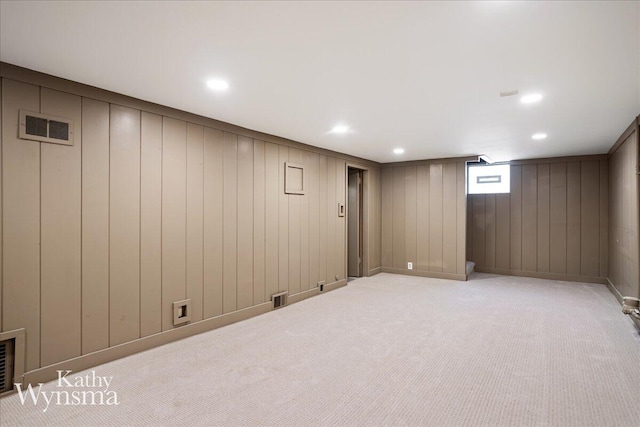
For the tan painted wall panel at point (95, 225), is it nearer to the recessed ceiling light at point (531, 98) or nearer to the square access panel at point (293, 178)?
the square access panel at point (293, 178)

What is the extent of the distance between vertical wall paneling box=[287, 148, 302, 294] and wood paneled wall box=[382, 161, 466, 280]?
2873 mm

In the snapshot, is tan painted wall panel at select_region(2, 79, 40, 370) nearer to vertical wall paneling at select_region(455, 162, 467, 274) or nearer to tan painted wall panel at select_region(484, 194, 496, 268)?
vertical wall paneling at select_region(455, 162, 467, 274)

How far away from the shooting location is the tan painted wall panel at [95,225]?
2.80m

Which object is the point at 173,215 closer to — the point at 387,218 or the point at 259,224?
the point at 259,224

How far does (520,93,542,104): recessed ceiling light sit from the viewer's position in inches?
119

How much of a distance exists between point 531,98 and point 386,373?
109 inches

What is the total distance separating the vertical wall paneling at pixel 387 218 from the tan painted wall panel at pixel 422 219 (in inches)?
22.7

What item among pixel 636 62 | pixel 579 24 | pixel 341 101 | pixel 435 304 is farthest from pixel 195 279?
pixel 636 62

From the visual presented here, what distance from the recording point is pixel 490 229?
727cm

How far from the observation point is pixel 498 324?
3.95 metres

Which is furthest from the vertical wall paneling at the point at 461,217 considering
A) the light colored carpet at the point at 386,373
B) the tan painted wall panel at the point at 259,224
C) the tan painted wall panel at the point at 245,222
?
the tan painted wall panel at the point at 245,222

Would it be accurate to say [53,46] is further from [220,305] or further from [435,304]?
[435,304]

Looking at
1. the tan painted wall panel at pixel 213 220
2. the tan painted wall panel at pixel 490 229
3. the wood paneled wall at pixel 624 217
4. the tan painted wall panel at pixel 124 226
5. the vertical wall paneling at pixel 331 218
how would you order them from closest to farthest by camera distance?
the tan painted wall panel at pixel 124 226
the tan painted wall panel at pixel 213 220
the wood paneled wall at pixel 624 217
the vertical wall paneling at pixel 331 218
the tan painted wall panel at pixel 490 229

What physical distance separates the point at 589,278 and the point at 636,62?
5.29m
